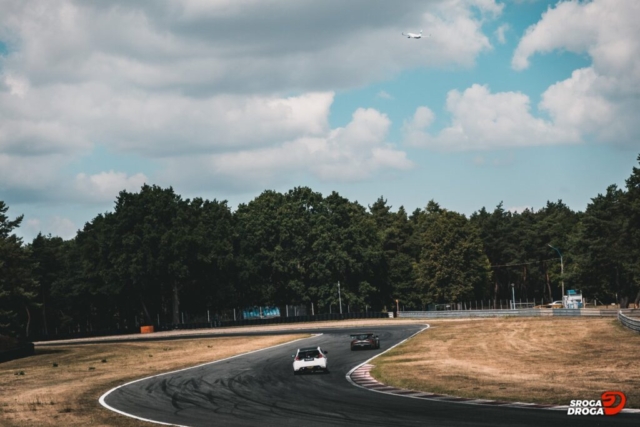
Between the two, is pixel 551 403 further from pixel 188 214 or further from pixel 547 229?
pixel 547 229

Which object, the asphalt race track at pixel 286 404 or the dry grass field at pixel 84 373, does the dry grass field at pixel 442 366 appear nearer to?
the dry grass field at pixel 84 373

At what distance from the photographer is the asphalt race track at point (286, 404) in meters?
22.6

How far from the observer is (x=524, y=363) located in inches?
1610

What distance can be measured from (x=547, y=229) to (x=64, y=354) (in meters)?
147

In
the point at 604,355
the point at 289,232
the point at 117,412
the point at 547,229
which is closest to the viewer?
the point at 117,412

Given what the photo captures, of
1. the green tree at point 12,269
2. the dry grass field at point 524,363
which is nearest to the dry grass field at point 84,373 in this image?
the dry grass field at point 524,363

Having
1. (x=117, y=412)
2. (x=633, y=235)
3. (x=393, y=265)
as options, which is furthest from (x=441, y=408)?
(x=393, y=265)

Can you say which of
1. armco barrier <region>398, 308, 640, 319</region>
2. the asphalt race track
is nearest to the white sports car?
the asphalt race track

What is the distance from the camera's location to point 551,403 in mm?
25000

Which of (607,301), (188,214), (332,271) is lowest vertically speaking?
(607,301)

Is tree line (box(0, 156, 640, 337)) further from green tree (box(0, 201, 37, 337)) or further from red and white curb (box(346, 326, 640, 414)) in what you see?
red and white curb (box(346, 326, 640, 414))

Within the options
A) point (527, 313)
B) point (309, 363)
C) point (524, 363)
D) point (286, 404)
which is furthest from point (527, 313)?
point (286, 404)

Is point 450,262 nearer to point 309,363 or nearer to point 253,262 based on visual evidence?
point 253,262

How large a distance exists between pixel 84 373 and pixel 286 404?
86.7 ft
